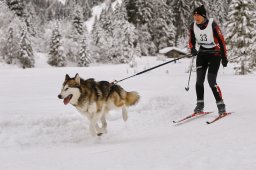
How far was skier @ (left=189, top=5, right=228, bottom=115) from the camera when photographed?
6645 mm

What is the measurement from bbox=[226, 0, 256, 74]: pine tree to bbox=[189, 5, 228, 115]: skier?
16623mm

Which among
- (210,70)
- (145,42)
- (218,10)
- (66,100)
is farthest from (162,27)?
(66,100)

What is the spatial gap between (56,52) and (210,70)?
46451 mm

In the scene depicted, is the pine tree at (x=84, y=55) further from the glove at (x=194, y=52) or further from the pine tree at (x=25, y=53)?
the glove at (x=194, y=52)

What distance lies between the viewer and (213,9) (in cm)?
6956

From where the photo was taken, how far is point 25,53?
45.3 meters

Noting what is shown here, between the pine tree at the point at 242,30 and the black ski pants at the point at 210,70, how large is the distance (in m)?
16.5

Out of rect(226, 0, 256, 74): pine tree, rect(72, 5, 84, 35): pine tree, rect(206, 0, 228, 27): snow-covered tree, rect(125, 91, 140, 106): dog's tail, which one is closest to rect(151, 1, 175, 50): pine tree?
rect(206, 0, 228, 27): snow-covered tree

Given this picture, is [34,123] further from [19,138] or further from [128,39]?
[128,39]

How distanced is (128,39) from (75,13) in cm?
1044

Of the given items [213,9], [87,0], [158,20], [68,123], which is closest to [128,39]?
[158,20]

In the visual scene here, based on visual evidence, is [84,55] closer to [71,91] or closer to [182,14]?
[182,14]

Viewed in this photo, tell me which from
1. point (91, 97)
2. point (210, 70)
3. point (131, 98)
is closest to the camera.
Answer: point (91, 97)

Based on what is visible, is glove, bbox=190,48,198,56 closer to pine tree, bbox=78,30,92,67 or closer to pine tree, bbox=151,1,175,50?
pine tree, bbox=78,30,92,67
